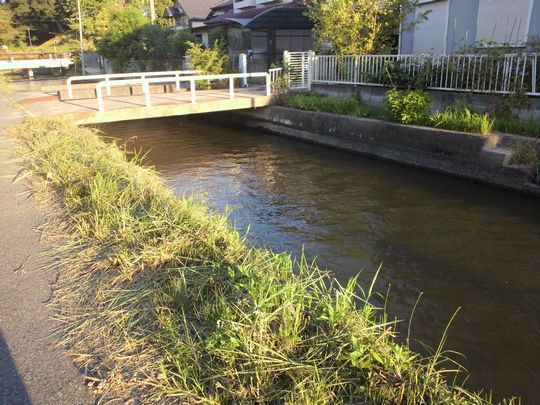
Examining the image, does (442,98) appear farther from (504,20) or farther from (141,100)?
(141,100)

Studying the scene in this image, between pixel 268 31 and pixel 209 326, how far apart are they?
2772 cm

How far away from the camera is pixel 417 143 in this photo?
38.7 ft

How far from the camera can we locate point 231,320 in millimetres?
3133

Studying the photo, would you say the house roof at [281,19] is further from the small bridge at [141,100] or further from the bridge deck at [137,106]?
the bridge deck at [137,106]

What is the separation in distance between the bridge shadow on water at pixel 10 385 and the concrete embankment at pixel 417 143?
31.0 ft

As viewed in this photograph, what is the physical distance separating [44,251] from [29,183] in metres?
3.05

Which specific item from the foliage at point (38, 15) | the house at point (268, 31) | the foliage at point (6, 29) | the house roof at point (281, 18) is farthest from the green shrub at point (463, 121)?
the foliage at point (6, 29)

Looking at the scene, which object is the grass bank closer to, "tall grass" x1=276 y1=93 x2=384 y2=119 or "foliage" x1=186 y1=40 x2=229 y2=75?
"tall grass" x1=276 y1=93 x2=384 y2=119

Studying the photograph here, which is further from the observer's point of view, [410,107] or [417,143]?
[410,107]

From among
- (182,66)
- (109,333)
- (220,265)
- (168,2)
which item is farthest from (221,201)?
(168,2)

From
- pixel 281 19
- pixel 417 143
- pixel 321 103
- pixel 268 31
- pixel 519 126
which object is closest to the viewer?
pixel 519 126

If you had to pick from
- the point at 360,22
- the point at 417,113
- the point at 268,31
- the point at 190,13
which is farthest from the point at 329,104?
the point at 190,13

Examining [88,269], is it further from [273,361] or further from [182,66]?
[182,66]

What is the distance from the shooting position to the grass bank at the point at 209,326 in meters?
2.72
